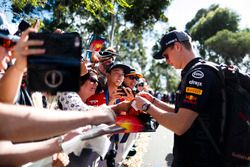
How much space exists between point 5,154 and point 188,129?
1.52 m

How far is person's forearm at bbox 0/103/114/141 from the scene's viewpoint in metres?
1.45

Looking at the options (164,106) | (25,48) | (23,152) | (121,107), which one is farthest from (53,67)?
→ (164,106)

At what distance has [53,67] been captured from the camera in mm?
1468

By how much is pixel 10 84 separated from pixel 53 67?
0.59 meters

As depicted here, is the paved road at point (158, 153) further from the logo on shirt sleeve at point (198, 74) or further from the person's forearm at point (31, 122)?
the person's forearm at point (31, 122)

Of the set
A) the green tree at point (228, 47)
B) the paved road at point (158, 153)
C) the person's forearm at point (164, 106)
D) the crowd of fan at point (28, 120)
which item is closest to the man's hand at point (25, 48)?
the crowd of fan at point (28, 120)

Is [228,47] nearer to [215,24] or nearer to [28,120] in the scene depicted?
[215,24]

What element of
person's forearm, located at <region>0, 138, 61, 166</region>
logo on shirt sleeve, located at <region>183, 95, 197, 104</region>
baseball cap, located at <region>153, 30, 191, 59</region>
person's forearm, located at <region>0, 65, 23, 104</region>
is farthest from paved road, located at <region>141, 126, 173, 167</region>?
person's forearm, located at <region>0, 138, 61, 166</region>

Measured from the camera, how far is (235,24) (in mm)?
47719

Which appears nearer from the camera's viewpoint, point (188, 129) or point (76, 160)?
point (188, 129)

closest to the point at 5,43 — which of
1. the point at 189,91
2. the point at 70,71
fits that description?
the point at 70,71

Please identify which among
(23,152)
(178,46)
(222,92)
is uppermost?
(178,46)

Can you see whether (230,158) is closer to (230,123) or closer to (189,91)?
(230,123)

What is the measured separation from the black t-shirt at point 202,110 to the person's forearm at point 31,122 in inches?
50.9
